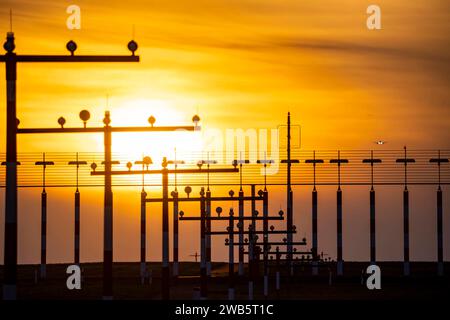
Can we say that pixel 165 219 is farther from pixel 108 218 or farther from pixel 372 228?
pixel 372 228

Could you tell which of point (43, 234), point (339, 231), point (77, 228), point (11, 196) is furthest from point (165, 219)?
point (43, 234)

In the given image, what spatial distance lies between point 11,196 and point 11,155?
3.56ft

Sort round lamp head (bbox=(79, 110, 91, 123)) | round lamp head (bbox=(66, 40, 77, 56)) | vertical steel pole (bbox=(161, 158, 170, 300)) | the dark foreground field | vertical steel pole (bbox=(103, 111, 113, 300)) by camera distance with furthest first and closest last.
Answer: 1. the dark foreground field
2. vertical steel pole (bbox=(161, 158, 170, 300))
3. vertical steel pole (bbox=(103, 111, 113, 300))
4. round lamp head (bbox=(79, 110, 91, 123))
5. round lamp head (bbox=(66, 40, 77, 56))

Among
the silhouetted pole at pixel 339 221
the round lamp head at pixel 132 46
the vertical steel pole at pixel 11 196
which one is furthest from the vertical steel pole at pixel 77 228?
the round lamp head at pixel 132 46

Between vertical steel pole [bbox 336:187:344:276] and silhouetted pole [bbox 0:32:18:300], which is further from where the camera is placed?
vertical steel pole [bbox 336:187:344:276]

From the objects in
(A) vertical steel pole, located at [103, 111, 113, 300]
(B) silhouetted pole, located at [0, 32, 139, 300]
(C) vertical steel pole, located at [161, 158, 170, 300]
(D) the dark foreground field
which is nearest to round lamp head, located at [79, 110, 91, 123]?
(A) vertical steel pole, located at [103, 111, 113, 300]

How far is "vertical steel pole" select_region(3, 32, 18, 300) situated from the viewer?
32.4 meters

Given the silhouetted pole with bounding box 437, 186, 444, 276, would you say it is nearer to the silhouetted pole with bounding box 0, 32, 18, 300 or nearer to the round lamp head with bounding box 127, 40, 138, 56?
the round lamp head with bounding box 127, 40, 138, 56

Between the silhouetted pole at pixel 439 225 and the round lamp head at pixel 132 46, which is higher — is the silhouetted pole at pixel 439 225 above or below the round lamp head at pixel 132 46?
below

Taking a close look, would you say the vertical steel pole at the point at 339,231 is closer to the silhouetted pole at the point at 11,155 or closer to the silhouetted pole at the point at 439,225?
the silhouetted pole at the point at 439,225

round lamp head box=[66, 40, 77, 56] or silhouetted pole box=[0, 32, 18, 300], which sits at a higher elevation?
round lamp head box=[66, 40, 77, 56]

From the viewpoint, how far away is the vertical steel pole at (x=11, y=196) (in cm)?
3244

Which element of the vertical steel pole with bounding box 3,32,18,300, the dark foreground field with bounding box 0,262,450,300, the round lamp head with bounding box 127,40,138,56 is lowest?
the dark foreground field with bounding box 0,262,450,300

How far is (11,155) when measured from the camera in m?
32.8
